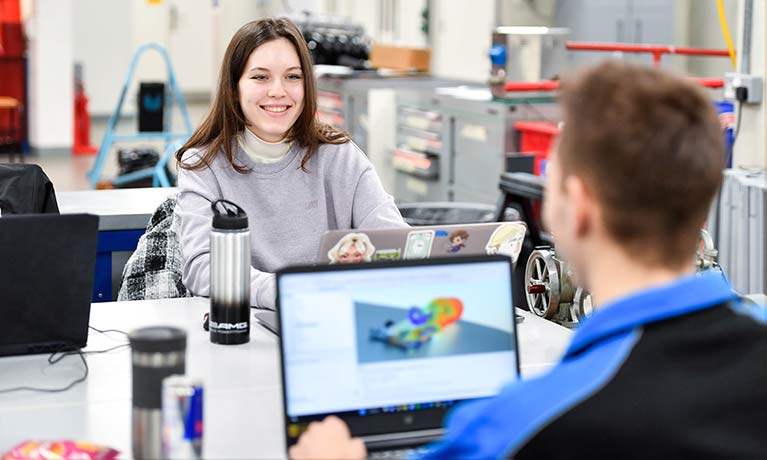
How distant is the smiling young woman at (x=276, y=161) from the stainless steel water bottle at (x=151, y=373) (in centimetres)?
112

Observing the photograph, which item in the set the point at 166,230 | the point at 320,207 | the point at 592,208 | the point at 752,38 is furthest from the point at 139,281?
the point at 752,38

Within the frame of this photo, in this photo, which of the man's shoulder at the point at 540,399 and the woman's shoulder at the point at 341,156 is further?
the woman's shoulder at the point at 341,156

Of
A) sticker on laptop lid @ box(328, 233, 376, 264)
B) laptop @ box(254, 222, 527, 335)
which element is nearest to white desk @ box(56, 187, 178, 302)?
laptop @ box(254, 222, 527, 335)

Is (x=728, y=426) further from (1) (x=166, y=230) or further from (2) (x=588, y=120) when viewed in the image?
(1) (x=166, y=230)

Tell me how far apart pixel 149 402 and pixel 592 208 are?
746mm

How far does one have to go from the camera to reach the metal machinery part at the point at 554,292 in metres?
2.57

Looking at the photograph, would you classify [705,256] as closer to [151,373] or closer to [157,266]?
[157,266]

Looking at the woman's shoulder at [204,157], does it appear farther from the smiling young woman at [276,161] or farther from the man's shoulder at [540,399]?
the man's shoulder at [540,399]

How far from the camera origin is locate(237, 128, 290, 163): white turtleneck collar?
2.88 metres

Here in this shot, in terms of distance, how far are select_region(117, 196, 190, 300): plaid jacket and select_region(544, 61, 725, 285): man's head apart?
1.80 metres

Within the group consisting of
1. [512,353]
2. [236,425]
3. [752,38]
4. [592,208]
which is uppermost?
[752,38]

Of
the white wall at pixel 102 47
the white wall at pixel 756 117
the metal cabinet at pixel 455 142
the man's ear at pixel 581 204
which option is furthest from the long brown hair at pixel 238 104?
the white wall at pixel 102 47

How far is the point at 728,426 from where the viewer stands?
1.13 m

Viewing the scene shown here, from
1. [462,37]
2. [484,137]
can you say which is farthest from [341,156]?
[462,37]
